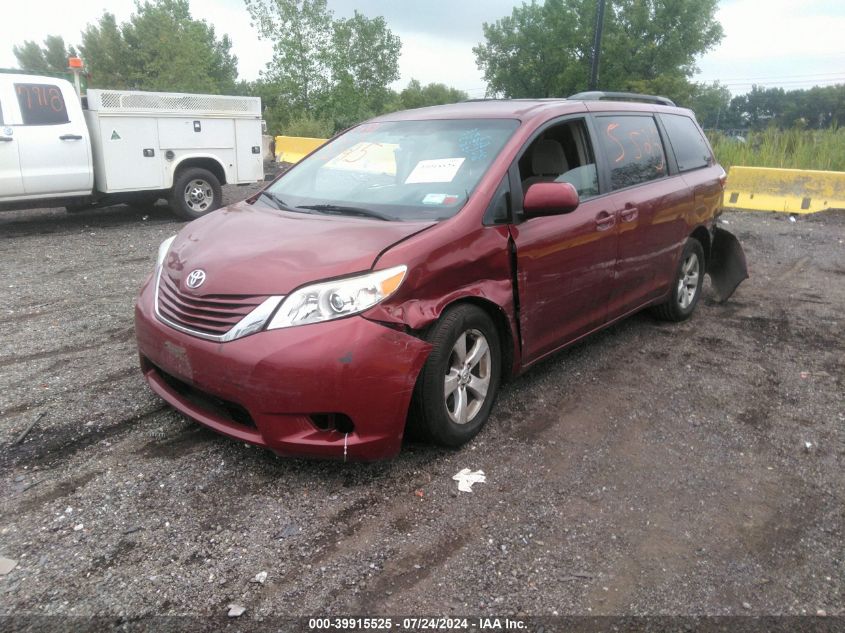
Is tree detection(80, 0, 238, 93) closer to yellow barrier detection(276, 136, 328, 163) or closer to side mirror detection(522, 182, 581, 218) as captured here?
yellow barrier detection(276, 136, 328, 163)

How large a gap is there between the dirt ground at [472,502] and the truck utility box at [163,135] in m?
5.30

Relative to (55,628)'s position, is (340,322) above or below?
above

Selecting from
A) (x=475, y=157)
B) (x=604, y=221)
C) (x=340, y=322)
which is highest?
(x=475, y=157)

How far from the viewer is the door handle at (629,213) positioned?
440 centimetres

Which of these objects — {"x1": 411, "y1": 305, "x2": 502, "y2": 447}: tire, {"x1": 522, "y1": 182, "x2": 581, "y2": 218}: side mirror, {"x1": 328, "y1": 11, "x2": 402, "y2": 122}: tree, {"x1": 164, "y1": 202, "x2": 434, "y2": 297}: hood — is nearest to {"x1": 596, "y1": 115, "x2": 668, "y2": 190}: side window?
{"x1": 522, "y1": 182, "x2": 581, "y2": 218}: side mirror

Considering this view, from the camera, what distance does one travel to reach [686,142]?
5531mm

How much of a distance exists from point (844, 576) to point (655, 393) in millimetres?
1766

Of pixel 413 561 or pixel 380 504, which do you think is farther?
pixel 380 504

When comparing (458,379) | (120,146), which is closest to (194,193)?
(120,146)

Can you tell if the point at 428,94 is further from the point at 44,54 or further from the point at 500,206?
the point at 500,206

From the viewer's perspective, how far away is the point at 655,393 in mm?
4242

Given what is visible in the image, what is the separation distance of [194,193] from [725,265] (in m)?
7.90

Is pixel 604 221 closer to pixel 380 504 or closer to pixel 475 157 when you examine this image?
pixel 475 157

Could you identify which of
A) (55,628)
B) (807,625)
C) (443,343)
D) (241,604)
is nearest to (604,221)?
(443,343)
